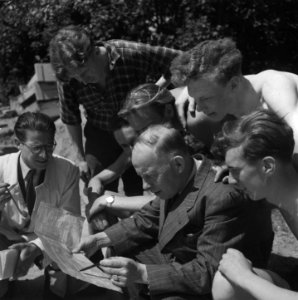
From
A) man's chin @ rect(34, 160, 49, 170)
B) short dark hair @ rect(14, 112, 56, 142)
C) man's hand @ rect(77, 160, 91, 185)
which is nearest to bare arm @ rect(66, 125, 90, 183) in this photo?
man's hand @ rect(77, 160, 91, 185)

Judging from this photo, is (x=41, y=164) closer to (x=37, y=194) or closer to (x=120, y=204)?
(x=37, y=194)

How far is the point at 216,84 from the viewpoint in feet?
9.23

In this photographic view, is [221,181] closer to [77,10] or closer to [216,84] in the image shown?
[216,84]

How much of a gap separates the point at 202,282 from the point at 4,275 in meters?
1.26

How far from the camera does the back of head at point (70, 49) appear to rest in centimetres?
337

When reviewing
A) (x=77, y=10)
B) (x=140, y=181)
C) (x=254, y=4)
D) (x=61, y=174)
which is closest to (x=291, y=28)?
(x=254, y=4)

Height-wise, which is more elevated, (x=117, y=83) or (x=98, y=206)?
(x=117, y=83)

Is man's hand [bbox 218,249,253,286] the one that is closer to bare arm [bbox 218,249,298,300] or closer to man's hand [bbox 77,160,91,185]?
bare arm [bbox 218,249,298,300]

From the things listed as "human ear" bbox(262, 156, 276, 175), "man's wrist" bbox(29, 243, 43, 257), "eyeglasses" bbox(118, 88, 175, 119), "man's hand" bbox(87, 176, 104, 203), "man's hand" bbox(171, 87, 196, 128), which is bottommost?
"man's wrist" bbox(29, 243, 43, 257)

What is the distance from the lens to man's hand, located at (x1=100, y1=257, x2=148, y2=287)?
102 inches

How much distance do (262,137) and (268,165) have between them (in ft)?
0.35

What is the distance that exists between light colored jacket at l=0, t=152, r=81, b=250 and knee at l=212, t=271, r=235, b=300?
132cm

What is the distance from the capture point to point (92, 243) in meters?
3.07

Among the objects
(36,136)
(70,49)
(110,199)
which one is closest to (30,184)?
(36,136)
